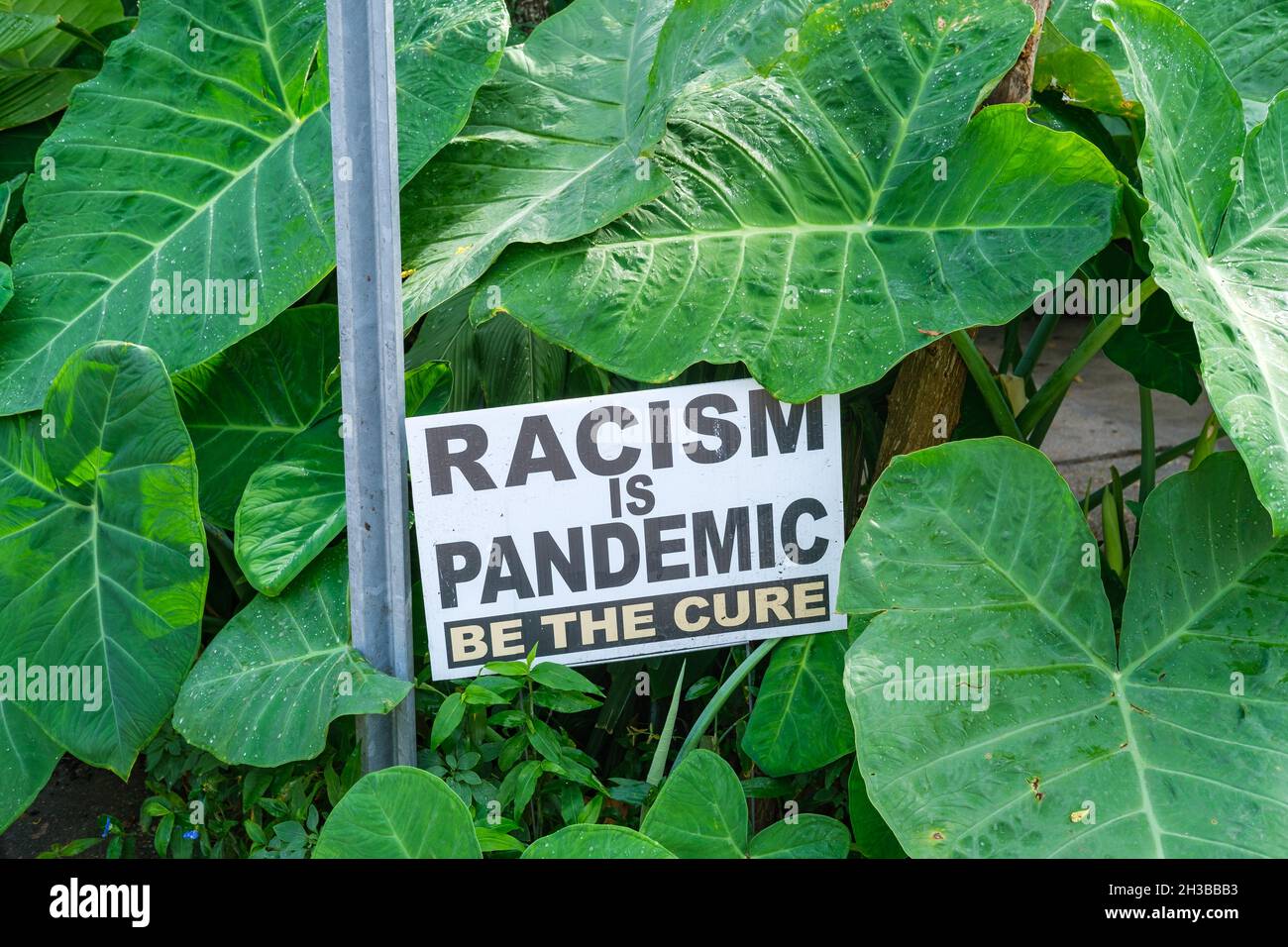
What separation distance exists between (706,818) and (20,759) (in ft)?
2.87

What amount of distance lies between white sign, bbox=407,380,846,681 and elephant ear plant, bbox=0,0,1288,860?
0.18 feet

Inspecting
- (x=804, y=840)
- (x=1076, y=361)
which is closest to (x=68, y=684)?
(x=804, y=840)

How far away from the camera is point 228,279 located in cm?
143

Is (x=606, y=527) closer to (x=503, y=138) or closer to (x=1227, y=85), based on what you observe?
(x=503, y=138)

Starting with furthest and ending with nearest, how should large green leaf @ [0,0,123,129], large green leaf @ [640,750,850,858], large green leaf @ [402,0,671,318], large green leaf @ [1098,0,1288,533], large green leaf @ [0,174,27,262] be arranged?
large green leaf @ [0,0,123,129] → large green leaf @ [0,174,27,262] → large green leaf @ [402,0,671,318] → large green leaf @ [640,750,850,858] → large green leaf @ [1098,0,1288,533]

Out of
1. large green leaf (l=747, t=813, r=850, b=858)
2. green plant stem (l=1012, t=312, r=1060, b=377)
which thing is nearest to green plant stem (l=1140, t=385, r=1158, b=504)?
green plant stem (l=1012, t=312, r=1060, b=377)

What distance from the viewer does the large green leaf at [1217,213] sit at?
1.08 metres

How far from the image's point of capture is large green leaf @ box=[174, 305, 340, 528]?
156cm

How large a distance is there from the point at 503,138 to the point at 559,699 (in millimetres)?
786

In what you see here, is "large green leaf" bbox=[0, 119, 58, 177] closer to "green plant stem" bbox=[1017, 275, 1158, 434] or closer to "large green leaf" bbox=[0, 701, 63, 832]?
"large green leaf" bbox=[0, 701, 63, 832]

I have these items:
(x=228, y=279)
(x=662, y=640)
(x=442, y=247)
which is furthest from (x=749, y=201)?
(x=228, y=279)

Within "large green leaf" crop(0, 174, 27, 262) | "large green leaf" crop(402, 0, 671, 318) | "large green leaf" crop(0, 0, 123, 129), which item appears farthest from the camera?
"large green leaf" crop(0, 0, 123, 129)
